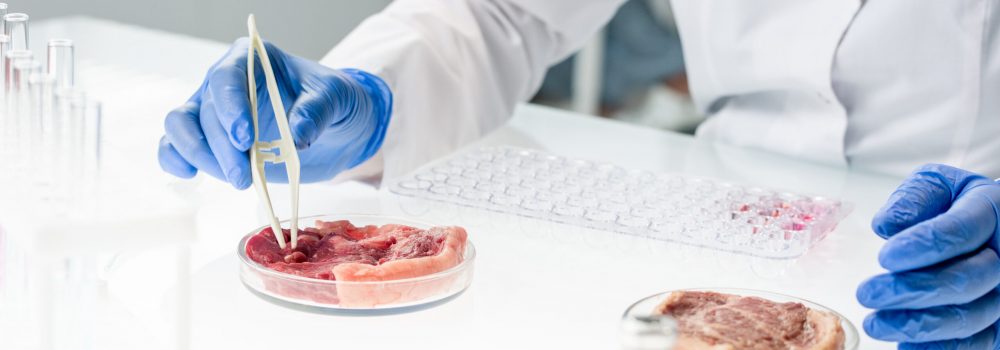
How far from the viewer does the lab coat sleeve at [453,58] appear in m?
1.72

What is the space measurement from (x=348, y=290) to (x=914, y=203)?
1.97 feet

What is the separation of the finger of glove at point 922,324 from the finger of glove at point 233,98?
26.6 inches

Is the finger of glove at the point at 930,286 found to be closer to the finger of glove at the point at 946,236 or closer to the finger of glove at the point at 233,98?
the finger of glove at the point at 946,236

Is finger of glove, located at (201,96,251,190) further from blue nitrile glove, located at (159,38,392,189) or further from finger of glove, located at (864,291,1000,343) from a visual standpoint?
finger of glove, located at (864,291,1000,343)

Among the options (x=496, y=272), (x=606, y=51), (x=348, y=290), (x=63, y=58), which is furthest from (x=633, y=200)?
(x=606, y=51)

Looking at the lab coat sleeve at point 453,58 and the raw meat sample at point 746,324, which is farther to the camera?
the lab coat sleeve at point 453,58

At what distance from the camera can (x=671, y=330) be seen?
0.64 meters

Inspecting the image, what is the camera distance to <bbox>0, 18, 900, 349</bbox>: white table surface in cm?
105

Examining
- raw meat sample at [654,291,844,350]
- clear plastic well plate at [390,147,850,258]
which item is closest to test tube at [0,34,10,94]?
clear plastic well plate at [390,147,850,258]

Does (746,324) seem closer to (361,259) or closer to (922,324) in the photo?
(922,324)

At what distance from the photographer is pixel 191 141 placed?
127cm

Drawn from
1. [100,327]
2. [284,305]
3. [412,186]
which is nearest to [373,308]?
[284,305]

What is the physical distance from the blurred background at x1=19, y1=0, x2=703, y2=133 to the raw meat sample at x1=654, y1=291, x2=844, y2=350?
297 cm

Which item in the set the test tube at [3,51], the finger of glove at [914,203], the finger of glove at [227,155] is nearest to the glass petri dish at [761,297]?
the finger of glove at [914,203]
